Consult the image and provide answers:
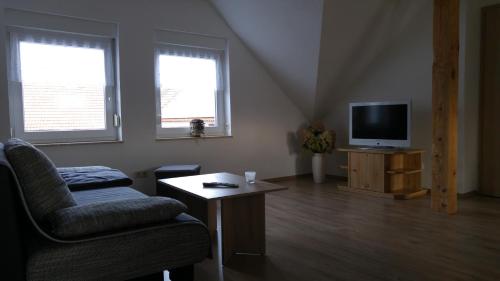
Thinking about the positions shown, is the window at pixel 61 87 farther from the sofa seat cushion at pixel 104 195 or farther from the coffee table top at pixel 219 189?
the coffee table top at pixel 219 189

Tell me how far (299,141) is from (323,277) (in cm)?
392

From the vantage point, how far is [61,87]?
4.21 m

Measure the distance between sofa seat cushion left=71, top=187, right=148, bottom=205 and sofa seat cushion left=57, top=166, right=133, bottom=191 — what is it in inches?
2.9


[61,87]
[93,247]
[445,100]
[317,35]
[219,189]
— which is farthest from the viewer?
[317,35]

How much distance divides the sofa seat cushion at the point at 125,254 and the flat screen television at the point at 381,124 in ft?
10.7

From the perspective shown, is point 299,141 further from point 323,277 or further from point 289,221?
point 323,277

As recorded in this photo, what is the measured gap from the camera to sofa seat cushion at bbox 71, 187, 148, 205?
2496mm

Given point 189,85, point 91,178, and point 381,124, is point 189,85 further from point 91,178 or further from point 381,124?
point 381,124

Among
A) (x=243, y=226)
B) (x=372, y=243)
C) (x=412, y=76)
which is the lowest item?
(x=372, y=243)

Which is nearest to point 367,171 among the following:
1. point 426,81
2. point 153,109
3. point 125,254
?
point 426,81

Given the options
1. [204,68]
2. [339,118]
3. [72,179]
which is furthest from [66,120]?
[339,118]

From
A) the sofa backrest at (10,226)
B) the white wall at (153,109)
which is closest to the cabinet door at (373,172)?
the white wall at (153,109)

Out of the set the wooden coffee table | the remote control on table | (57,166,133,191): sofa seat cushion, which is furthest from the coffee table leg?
(57,166,133,191): sofa seat cushion

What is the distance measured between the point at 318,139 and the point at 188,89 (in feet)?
6.54
